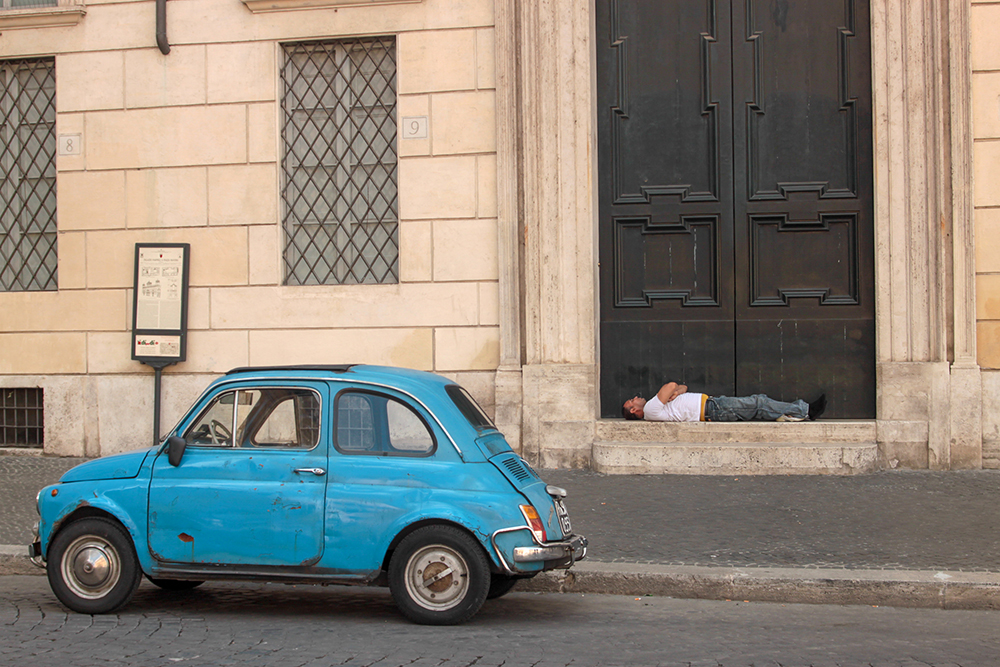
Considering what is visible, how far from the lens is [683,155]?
11.2 metres

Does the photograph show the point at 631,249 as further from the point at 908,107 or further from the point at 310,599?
the point at 310,599

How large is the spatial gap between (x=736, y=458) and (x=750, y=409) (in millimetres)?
705

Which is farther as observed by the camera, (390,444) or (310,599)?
(310,599)

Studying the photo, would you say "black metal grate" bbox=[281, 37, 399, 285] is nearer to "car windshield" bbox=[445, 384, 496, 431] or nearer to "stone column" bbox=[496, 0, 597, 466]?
"stone column" bbox=[496, 0, 597, 466]

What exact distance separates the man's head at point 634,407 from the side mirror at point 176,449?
583 centimetres

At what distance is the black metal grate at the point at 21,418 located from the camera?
39.5ft

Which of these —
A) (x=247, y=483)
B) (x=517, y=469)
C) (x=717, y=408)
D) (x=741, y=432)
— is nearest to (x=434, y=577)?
(x=517, y=469)

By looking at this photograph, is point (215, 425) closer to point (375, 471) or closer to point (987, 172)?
point (375, 471)

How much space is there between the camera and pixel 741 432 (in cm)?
1041

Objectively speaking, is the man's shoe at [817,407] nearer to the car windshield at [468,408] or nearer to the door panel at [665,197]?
the door panel at [665,197]

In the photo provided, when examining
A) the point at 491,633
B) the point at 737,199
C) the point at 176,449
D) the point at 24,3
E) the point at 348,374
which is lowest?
the point at 491,633

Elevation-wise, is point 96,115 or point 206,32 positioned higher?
point 206,32

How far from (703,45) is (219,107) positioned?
5497mm

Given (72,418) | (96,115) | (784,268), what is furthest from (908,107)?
(72,418)
